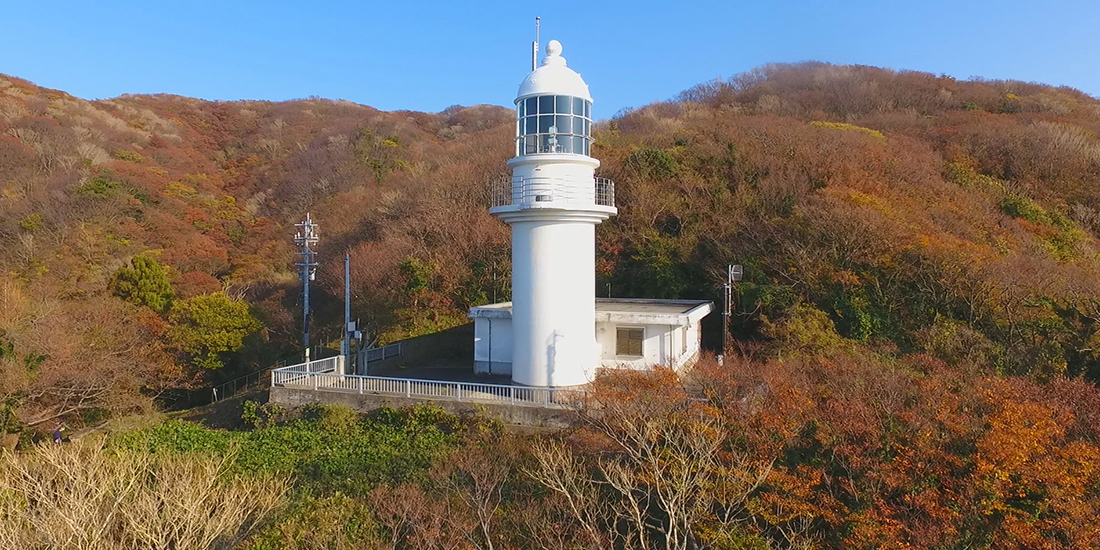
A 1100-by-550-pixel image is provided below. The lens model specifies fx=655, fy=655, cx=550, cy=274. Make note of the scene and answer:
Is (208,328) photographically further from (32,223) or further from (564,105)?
(32,223)

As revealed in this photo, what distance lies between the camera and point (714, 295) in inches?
901

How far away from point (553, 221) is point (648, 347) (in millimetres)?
4924

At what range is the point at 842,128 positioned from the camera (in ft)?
104

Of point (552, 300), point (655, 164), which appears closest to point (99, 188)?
point (655, 164)

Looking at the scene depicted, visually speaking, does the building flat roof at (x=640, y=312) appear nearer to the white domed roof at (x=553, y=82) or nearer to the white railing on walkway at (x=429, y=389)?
the white railing on walkway at (x=429, y=389)

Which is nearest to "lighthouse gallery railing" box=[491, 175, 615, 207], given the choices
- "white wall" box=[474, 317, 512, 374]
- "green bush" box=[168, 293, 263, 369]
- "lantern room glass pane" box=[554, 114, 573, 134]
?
"lantern room glass pane" box=[554, 114, 573, 134]

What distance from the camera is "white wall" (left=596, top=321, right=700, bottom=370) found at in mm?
16688

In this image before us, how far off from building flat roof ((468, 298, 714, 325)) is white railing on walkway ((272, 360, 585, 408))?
3024 mm

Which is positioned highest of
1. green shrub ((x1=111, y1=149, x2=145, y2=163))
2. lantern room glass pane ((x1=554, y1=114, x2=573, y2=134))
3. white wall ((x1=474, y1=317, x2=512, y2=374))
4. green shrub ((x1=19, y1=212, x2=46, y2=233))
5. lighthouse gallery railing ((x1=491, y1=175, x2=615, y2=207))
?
green shrub ((x1=111, y1=149, x2=145, y2=163))

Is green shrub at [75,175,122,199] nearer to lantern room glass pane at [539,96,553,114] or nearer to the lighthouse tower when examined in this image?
the lighthouse tower

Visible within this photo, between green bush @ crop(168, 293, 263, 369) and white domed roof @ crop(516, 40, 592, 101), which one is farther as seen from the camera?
Result: green bush @ crop(168, 293, 263, 369)

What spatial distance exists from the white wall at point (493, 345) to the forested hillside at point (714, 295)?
4390 millimetres

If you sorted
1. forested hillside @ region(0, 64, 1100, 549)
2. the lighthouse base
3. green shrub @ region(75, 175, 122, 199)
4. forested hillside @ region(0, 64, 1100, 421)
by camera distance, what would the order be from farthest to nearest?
1. green shrub @ region(75, 175, 122, 199)
2. forested hillside @ region(0, 64, 1100, 421)
3. the lighthouse base
4. forested hillside @ region(0, 64, 1100, 549)

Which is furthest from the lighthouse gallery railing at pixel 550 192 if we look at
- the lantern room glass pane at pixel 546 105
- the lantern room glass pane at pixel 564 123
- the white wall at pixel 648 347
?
the white wall at pixel 648 347
